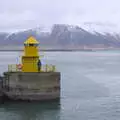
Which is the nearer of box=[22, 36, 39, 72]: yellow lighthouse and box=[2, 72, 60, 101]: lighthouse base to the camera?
box=[2, 72, 60, 101]: lighthouse base

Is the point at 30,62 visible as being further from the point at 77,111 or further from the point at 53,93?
the point at 77,111

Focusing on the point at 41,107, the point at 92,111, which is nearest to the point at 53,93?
the point at 41,107

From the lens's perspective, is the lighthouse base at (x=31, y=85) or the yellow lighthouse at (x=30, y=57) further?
the yellow lighthouse at (x=30, y=57)

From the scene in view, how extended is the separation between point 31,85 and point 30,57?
249cm

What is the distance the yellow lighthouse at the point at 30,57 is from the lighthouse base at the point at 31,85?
2.84 ft

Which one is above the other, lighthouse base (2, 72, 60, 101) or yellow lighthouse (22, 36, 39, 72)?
yellow lighthouse (22, 36, 39, 72)

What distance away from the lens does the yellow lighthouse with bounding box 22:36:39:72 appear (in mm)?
35125

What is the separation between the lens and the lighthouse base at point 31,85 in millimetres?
34469

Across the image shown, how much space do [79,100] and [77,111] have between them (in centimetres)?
569

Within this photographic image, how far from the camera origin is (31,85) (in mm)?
34594

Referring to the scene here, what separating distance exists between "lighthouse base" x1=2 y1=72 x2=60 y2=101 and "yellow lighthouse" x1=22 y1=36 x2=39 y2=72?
0.86 m

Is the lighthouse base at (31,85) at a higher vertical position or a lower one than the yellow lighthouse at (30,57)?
lower

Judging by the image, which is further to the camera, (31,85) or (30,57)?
(30,57)

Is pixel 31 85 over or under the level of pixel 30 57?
under
